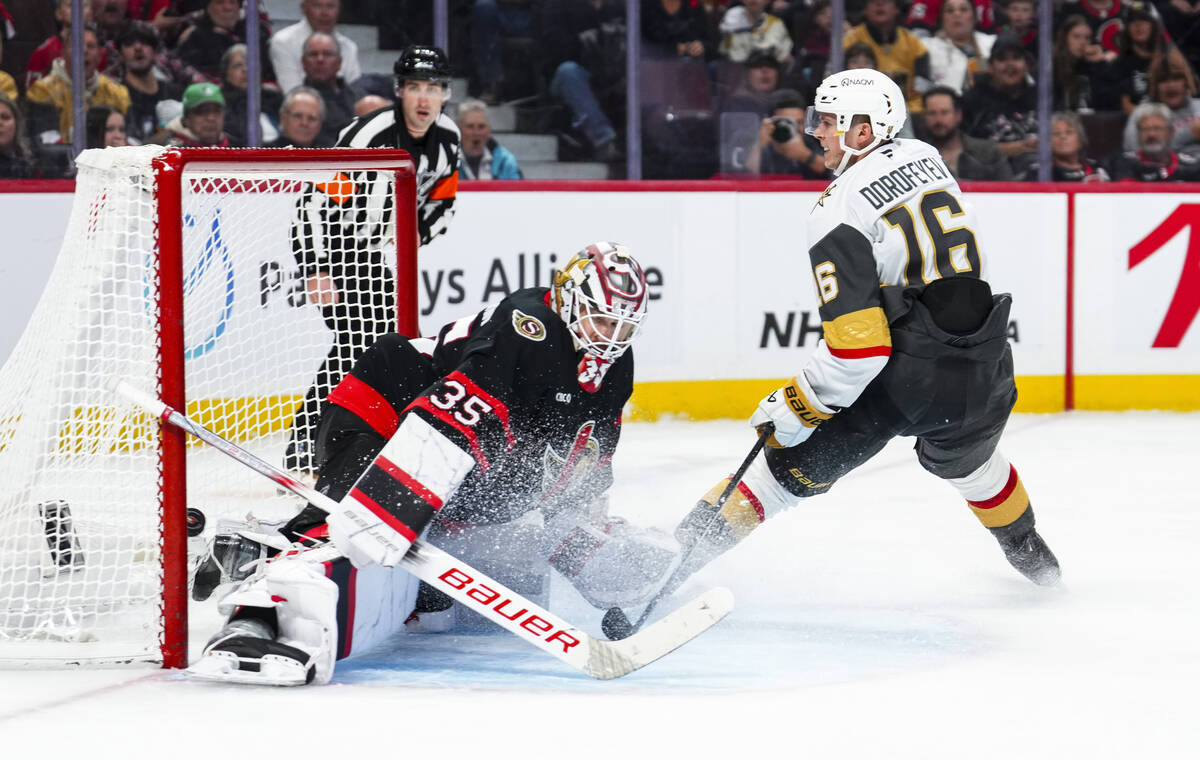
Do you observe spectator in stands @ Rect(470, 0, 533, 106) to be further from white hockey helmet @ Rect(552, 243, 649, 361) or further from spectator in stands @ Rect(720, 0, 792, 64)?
white hockey helmet @ Rect(552, 243, 649, 361)

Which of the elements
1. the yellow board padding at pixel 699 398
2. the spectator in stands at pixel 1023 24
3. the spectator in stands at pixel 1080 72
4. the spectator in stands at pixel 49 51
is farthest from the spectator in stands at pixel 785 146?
the spectator in stands at pixel 49 51

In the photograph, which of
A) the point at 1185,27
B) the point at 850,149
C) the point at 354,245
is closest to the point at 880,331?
the point at 850,149

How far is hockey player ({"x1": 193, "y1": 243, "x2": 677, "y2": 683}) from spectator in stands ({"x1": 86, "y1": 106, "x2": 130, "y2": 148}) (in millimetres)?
2610

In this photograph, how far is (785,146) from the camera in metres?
5.39

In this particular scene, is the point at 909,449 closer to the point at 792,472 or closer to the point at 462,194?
the point at 462,194

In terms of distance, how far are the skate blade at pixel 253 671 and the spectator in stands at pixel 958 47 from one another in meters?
4.29

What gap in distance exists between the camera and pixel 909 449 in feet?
15.2

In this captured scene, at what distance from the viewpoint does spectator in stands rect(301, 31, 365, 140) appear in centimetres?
505

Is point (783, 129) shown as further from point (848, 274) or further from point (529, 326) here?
point (529, 326)

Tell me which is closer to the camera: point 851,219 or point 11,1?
point 851,219

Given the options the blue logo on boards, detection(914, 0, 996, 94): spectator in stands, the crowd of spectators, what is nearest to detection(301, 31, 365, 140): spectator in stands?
the crowd of spectators

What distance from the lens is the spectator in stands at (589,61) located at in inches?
209

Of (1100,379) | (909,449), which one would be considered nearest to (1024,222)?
(1100,379)

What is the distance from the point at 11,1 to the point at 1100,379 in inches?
157
